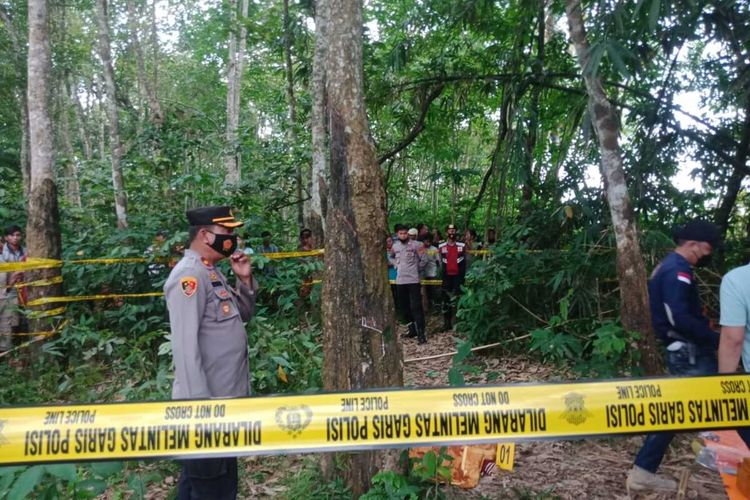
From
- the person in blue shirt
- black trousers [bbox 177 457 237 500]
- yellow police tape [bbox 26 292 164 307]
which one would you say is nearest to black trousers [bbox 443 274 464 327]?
yellow police tape [bbox 26 292 164 307]

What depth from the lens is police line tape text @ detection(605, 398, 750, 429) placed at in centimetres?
267

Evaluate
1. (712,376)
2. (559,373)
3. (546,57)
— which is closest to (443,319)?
(559,373)

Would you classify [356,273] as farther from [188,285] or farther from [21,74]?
[21,74]

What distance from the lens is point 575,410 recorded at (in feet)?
8.75

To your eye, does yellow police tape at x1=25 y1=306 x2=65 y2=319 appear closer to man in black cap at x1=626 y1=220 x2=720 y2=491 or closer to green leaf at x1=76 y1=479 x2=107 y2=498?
green leaf at x1=76 y1=479 x2=107 y2=498

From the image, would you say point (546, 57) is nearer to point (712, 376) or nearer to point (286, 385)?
point (286, 385)

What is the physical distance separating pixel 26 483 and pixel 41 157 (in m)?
5.32

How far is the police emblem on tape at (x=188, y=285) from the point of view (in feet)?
8.95

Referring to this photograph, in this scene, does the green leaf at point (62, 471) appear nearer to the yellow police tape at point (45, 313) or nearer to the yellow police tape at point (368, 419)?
the yellow police tape at point (368, 419)

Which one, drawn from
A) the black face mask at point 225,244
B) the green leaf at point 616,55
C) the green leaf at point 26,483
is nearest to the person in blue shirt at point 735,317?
the green leaf at point 616,55

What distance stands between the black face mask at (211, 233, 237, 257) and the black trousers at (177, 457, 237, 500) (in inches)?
41.3

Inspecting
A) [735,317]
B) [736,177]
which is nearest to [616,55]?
[735,317]

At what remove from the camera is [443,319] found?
9.75 meters

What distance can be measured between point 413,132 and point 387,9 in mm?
5620
